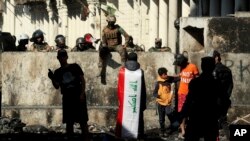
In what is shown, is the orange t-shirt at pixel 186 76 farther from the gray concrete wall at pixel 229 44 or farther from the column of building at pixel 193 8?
the column of building at pixel 193 8

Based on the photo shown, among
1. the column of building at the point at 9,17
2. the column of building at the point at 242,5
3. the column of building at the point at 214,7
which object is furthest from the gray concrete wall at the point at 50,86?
the column of building at the point at 9,17

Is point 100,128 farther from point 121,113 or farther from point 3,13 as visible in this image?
point 3,13

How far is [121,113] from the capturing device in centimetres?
1636

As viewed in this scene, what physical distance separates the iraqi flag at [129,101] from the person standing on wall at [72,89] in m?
0.61

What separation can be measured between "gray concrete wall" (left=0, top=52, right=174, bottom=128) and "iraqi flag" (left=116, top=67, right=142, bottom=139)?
3469mm

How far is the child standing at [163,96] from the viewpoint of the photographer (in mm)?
18922

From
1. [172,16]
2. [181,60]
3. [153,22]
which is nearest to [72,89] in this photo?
[181,60]

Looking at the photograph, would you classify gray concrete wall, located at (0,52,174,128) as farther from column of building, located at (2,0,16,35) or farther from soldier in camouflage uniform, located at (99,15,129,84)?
column of building, located at (2,0,16,35)

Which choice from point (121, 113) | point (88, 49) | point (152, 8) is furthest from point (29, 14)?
point (121, 113)

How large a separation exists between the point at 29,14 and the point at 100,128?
49401 millimetres

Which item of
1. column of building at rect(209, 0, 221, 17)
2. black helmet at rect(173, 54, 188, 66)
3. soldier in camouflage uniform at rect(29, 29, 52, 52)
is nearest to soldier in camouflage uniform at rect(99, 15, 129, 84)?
soldier in camouflage uniform at rect(29, 29, 52, 52)

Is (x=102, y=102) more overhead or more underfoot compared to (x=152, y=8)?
more underfoot

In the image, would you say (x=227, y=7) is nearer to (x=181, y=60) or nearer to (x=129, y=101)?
(x=181, y=60)

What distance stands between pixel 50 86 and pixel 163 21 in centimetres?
2019
